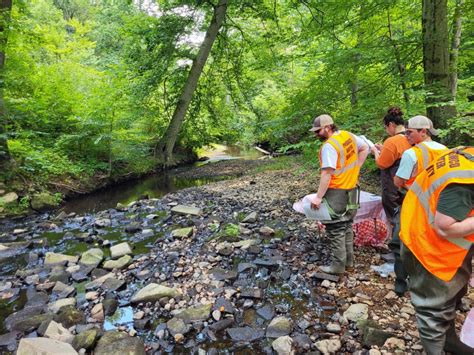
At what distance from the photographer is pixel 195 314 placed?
3.42 metres

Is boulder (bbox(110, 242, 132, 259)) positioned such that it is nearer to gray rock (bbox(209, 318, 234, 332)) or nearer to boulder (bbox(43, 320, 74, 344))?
boulder (bbox(43, 320, 74, 344))

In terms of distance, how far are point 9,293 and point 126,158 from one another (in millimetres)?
9385

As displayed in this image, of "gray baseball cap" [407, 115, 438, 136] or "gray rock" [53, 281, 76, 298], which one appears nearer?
"gray baseball cap" [407, 115, 438, 136]

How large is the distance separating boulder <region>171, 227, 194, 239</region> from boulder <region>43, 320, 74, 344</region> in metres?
2.73

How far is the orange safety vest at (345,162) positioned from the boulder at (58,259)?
14.8 ft

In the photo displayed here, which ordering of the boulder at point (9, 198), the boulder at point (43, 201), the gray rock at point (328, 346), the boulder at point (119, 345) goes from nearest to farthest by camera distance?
the gray rock at point (328, 346) < the boulder at point (119, 345) < the boulder at point (9, 198) < the boulder at point (43, 201)

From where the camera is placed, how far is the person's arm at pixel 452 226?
1.82 metres

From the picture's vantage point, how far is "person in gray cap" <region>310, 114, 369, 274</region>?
3.64 metres

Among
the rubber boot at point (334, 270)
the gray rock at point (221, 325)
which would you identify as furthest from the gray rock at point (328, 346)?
the rubber boot at point (334, 270)

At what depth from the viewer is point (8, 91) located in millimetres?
9508

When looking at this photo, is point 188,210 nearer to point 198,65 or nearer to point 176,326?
point 176,326

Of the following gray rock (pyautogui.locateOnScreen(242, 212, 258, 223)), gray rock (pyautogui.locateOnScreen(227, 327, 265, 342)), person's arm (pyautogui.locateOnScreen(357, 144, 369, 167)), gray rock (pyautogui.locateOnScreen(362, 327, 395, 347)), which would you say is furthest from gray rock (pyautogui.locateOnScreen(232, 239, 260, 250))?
gray rock (pyautogui.locateOnScreen(362, 327, 395, 347))

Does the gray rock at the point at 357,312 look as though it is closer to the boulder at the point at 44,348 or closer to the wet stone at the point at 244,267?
the wet stone at the point at 244,267

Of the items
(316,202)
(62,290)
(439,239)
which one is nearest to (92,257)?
(62,290)
